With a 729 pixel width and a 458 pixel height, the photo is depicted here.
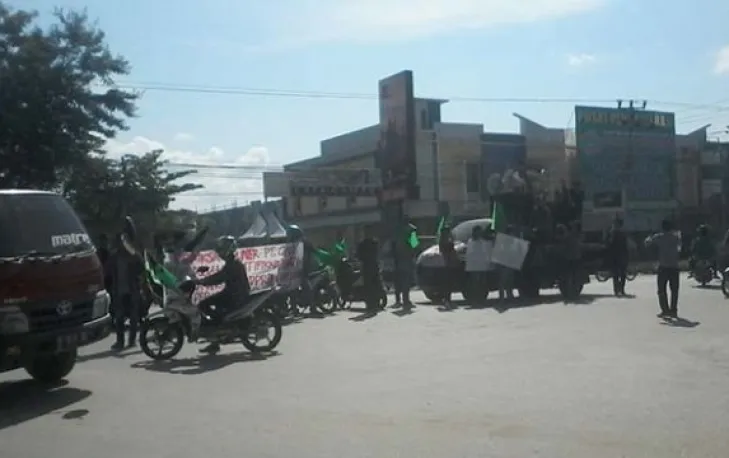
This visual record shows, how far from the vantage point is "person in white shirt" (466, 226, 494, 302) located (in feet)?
65.3

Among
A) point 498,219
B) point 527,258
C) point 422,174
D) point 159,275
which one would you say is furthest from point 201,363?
point 422,174

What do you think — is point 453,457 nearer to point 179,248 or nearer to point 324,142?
point 179,248

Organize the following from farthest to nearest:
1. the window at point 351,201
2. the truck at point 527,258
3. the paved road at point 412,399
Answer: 1. the window at point 351,201
2. the truck at point 527,258
3. the paved road at point 412,399

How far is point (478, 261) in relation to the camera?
20031mm

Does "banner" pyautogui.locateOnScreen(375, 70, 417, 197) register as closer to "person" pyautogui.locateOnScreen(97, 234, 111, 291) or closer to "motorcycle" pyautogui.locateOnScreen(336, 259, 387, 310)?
"motorcycle" pyautogui.locateOnScreen(336, 259, 387, 310)

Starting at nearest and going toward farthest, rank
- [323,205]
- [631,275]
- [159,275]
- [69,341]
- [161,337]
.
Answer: [69,341]
[161,337]
[159,275]
[631,275]
[323,205]

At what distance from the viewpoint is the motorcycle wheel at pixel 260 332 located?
13039 mm

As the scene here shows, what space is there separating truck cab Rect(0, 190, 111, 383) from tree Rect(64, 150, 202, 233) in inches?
648

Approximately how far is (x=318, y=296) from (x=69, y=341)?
10.2m

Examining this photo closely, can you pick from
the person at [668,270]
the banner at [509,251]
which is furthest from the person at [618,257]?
the person at [668,270]

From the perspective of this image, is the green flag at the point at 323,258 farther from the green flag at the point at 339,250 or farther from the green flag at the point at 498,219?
the green flag at the point at 498,219

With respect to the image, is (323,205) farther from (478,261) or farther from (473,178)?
(478,261)

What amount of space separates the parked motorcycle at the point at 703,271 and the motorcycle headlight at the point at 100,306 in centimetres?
1764

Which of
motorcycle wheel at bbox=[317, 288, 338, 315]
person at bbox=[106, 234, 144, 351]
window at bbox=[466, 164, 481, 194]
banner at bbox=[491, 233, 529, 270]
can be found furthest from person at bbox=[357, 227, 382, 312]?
window at bbox=[466, 164, 481, 194]
